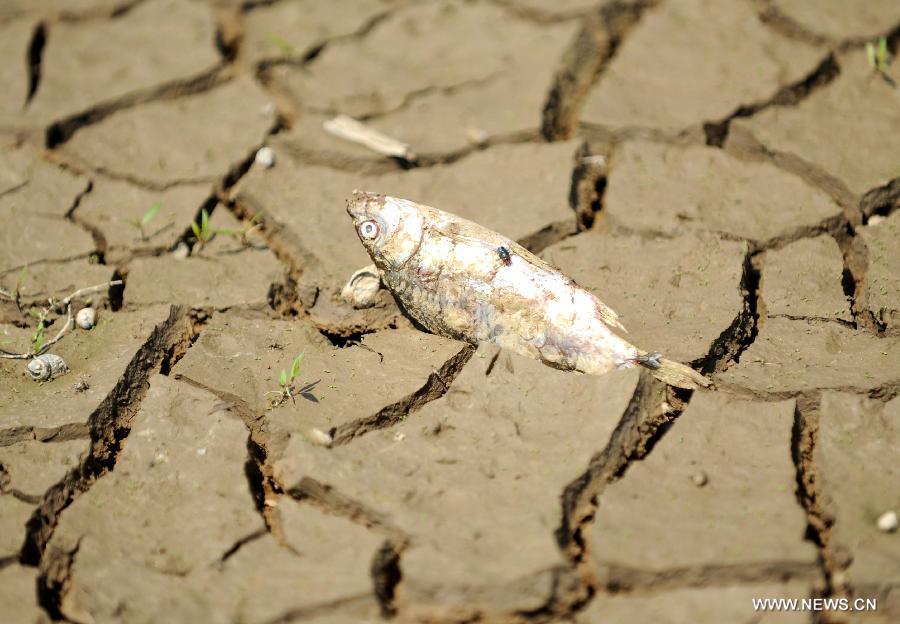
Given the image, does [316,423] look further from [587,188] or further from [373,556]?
[587,188]

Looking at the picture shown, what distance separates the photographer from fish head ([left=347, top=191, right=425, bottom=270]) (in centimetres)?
282

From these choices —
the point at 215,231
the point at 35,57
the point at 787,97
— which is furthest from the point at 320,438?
the point at 35,57

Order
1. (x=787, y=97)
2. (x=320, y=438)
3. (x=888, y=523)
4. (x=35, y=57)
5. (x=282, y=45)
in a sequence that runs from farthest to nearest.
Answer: (x=35, y=57)
(x=282, y=45)
(x=787, y=97)
(x=320, y=438)
(x=888, y=523)

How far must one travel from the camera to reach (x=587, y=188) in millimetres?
3471

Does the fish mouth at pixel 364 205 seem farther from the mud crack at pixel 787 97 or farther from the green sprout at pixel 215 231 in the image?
the mud crack at pixel 787 97

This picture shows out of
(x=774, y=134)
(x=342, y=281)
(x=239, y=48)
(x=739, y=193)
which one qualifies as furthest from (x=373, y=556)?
(x=239, y=48)

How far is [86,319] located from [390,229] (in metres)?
1.05

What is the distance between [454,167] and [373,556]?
171cm

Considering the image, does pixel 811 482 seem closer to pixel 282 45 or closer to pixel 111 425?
pixel 111 425

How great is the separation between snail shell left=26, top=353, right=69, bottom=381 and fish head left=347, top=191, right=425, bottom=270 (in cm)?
98

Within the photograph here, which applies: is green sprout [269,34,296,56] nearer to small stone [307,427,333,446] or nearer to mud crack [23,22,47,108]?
mud crack [23,22,47,108]

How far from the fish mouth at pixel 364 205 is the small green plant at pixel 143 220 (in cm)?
87

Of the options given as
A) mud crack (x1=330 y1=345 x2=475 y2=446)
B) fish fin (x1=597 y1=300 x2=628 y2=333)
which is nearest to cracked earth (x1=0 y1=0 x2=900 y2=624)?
mud crack (x1=330 y1=345 x2=475 y2=446)

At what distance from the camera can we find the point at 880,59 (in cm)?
385
